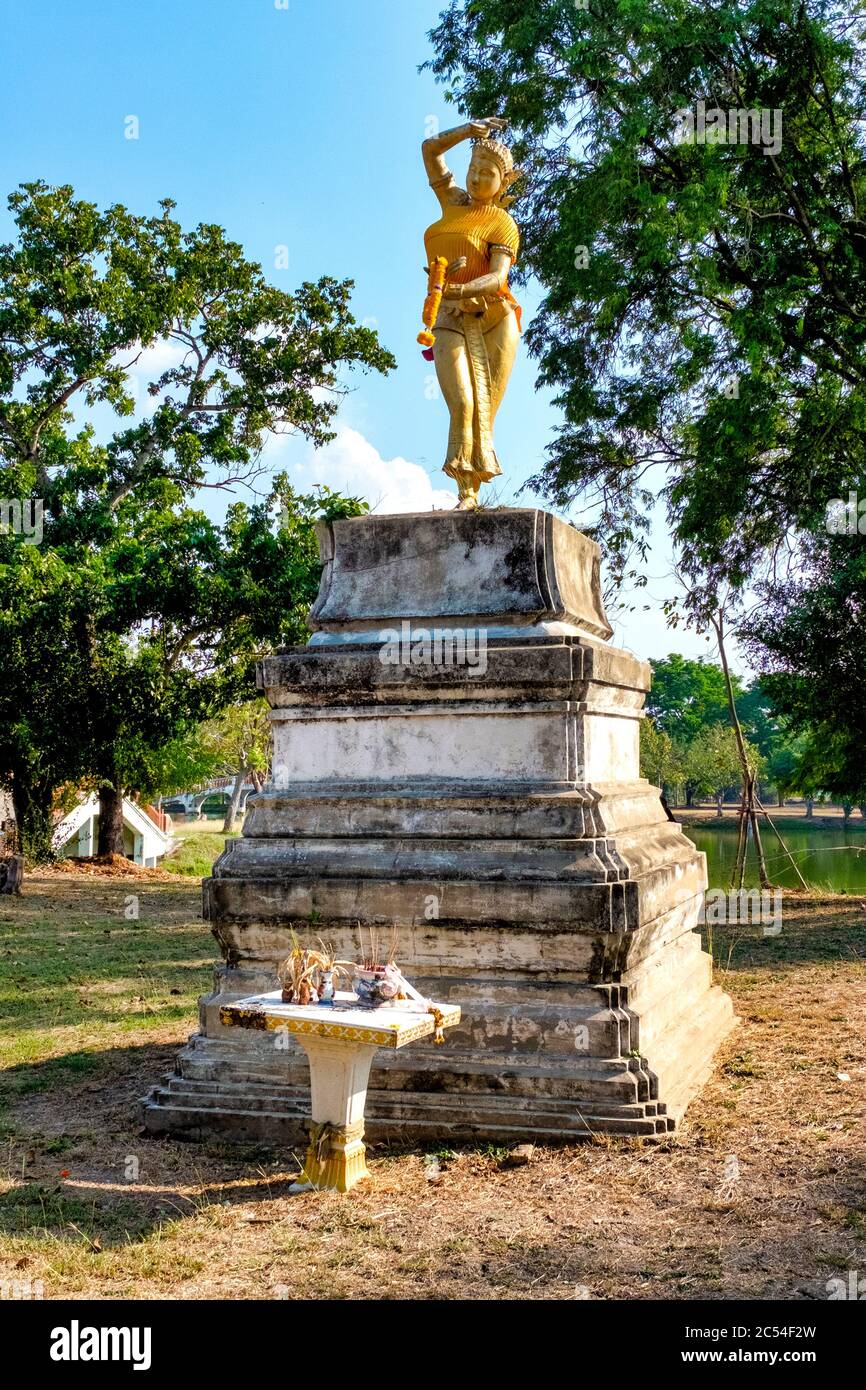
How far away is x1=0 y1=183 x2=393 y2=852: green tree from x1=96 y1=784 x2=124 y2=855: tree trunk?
37 millimetres

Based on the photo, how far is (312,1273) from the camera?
399 cm

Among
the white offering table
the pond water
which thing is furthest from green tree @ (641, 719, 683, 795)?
the white offering table

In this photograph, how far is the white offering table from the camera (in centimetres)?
458

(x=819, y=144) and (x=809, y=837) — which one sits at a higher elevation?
(x=819, y=144)

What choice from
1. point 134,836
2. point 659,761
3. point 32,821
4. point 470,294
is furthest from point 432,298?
point 659,761

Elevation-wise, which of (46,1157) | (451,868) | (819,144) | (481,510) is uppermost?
(819,144)

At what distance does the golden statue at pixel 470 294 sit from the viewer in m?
6.65

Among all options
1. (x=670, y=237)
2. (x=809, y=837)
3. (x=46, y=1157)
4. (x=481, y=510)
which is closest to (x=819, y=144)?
(x=670, y=237)

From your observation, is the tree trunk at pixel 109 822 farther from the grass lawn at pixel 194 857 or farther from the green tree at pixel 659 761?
the green tree at pixel 659 761

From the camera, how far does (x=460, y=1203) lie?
4.67m

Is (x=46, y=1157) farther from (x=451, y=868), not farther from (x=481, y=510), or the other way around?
(x=481, y=510)

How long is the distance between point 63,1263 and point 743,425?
974 centimetres

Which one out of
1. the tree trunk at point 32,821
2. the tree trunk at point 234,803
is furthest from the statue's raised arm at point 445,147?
the tree trunk at point 234,803

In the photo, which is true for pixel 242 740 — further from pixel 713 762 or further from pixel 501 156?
pixel 501 156
